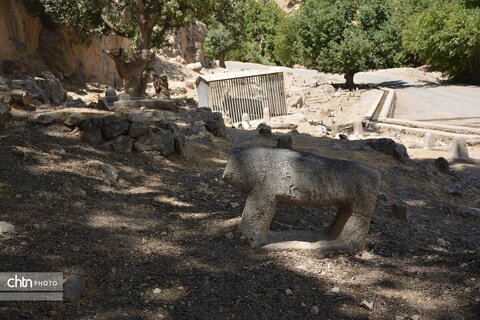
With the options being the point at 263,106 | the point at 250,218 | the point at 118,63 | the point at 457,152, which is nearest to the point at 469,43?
the point at 263,106

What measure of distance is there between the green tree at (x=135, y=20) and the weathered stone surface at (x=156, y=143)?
8.58 m

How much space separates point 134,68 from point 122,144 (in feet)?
29.9

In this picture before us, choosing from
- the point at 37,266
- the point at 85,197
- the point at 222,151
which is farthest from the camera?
the point at 222,151

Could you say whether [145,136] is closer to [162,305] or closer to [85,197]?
[85,197]

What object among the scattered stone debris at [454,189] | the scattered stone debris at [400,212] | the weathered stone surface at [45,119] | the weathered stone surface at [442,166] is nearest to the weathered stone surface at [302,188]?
the scattered stone debris at [400,212]

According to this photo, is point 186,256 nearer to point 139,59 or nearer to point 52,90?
point 52,90

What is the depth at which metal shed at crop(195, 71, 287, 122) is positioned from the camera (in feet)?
65.1

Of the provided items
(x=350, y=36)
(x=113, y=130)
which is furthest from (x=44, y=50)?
(x=350, y=36)

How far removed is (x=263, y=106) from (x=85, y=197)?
51.0 feet

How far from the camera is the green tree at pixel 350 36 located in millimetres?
30219

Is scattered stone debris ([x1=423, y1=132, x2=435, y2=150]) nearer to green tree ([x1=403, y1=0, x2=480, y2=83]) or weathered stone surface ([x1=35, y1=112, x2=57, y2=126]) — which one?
weathered stone surface ([x1=35, y1=112, x2=57, y2=126])

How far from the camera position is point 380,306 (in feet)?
13.5

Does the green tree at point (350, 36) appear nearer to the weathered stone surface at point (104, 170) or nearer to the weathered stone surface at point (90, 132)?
the weathered stone surface at point (90, 132)

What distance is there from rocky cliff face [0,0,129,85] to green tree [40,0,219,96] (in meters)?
2.63
